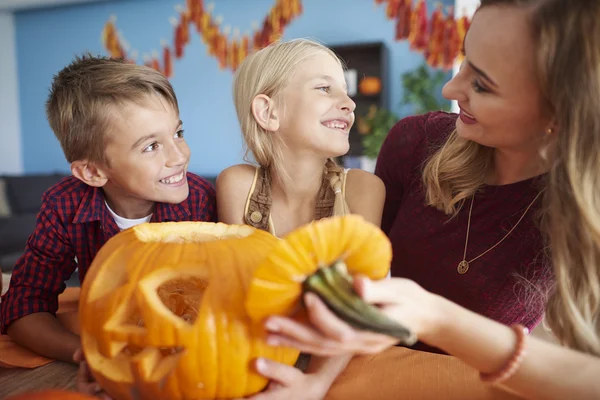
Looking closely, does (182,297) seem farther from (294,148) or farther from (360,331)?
(294,148)

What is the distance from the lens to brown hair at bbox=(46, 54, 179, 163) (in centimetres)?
102

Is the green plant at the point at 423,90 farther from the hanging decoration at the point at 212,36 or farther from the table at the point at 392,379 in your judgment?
the table at the point at 392,379

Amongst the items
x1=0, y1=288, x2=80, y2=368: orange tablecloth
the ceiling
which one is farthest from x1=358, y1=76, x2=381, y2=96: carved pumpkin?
x1=0, y1=288, x2=80, y2=368: orange tablecloth

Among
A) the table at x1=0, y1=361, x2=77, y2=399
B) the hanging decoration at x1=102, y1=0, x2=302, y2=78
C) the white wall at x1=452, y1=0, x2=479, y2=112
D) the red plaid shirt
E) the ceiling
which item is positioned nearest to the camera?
the table at x1=0, y1=361, x2=77, y2=399

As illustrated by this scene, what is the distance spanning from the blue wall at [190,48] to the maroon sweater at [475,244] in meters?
Result: 3.32

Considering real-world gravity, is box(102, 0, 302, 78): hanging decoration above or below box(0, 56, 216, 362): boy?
above

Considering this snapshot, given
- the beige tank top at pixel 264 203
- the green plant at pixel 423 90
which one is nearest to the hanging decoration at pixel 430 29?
the green plant at pixel 423 90

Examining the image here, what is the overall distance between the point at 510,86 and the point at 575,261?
0.94 ft

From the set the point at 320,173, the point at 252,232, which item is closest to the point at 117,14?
the point at 320,173

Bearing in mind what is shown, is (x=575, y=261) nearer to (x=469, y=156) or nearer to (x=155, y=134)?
(x=469, y=156)

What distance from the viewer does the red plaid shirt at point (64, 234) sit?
36.9 inches

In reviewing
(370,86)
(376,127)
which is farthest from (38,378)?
(370,86)

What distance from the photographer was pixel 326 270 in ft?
1.63

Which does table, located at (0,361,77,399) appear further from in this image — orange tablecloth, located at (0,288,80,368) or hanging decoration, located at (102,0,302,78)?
hanging decoration, located at (102,0,302,78)
